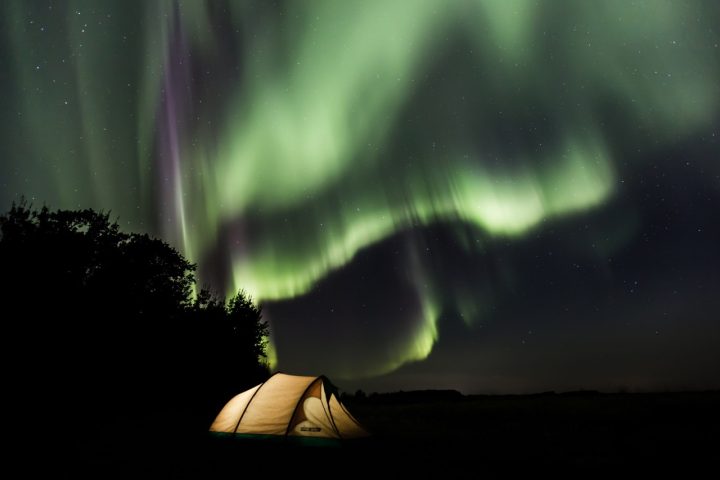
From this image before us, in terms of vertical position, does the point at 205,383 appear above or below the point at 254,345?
below

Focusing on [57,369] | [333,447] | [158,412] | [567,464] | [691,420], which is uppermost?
[57,369]

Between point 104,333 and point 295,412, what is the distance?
55.8 feet

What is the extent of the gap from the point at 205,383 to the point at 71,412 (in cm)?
999

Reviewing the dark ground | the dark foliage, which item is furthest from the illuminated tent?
the dark foliage

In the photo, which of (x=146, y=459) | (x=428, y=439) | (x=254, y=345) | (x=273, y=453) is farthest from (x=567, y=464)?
(x=254, y=345)

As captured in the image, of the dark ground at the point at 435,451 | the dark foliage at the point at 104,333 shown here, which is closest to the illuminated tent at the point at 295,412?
the dark ground at the point at 435,451

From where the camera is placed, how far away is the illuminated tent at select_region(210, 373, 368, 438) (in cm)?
1276

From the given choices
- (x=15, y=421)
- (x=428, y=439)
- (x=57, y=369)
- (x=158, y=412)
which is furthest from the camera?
(x=158, y=412)

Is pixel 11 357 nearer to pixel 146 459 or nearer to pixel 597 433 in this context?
pixel 146 459

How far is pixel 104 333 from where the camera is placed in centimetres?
2525

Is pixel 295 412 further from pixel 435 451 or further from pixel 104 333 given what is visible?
pixel 104 333

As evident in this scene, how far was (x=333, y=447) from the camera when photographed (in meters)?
12.3

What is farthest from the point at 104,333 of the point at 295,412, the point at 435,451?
the point at 435,451

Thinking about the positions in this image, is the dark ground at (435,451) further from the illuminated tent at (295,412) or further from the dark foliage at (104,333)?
the dark foliage at (104,333)
